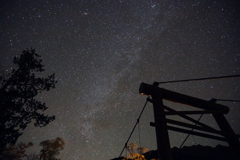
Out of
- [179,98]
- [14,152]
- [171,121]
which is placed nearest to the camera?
[171,121]

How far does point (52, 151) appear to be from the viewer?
60.9ft

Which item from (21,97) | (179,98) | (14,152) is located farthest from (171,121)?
(14,152)

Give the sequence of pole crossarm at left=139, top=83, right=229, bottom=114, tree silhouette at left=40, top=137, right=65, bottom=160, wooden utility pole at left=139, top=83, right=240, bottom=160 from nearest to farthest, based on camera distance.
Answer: wooden utility pole at left=139, top=83, right=240, bottom=160 → pole crossarm at left=139, top=83, right=229, bottom=114 → tree silhouette at left=40, top=137, right=65, bottom=160

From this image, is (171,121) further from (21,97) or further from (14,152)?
(14,152)

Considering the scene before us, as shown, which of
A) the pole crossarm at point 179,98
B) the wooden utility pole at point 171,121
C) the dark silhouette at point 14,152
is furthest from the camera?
the dark silhouette at point 14,152

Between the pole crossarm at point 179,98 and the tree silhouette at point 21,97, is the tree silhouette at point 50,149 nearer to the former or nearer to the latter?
the tree silhouette at point 21,97

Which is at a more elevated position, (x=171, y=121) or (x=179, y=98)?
(x=179, y=98)

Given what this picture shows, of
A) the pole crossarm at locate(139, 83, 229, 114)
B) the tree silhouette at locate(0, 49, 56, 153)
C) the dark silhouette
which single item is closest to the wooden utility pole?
the pole crossarm at locate(139, 83, 229, 114)

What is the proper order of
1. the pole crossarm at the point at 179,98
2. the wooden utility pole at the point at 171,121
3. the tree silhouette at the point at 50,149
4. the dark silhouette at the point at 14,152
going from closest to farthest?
the wooden utility pole at the point at 171,121 < the pole crossarm at the point at 179,98 < the dark silhouette at the point at 14,152 < the tree silhouette at the point at 50,149

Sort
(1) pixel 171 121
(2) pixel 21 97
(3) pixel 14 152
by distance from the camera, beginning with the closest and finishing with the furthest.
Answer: (1) pixel 171 121 < (2) pixel 21 97 < (3) pixel 14 152

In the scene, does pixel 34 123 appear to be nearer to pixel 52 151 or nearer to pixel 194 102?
pixel 194 102

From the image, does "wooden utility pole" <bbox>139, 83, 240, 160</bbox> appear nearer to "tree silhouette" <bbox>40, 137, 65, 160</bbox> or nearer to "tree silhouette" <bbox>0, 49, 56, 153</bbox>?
"tree silhouette" <bbox>0, 49, 56, 153</bbox>

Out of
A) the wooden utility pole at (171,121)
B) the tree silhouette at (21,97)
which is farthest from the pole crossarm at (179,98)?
the tree silhouette at (21,97)

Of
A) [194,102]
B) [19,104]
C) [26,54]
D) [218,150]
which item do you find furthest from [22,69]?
[218,150]
